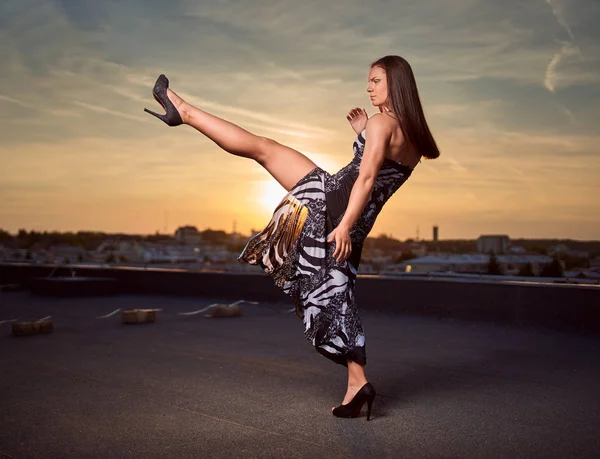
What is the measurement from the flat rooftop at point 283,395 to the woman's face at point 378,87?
156cm

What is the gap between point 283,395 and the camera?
12.0 feet

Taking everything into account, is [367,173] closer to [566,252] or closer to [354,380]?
[354,380]

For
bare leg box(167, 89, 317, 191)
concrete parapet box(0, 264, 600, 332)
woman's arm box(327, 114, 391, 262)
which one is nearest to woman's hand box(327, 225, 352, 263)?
woman's arm box(327, 114, 391, 262)

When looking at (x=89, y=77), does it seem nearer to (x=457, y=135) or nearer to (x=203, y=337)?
(x=203, y=337)

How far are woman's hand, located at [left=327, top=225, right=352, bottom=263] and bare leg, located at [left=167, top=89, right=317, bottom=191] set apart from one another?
44 cm

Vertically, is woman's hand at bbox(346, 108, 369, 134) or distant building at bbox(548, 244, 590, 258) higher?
woman's hand at bbox(346, 108, 369, 134)

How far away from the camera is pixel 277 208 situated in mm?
3547

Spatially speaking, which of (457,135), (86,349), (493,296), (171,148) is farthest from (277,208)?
(171,148)

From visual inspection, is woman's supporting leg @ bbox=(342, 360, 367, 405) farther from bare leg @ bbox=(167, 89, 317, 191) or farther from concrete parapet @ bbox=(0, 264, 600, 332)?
concrete parapet @ bbox=(0, 264, 600, 332)

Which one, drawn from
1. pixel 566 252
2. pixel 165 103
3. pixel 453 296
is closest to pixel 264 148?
pixel 165 103

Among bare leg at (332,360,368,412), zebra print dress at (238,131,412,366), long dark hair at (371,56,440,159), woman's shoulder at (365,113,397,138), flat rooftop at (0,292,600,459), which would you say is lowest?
flat rooftop at (0,292,600,459)

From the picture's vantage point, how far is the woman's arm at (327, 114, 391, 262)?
10.2 ft

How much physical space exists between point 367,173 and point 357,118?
79 centimetres

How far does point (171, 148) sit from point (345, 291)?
1290 cm
